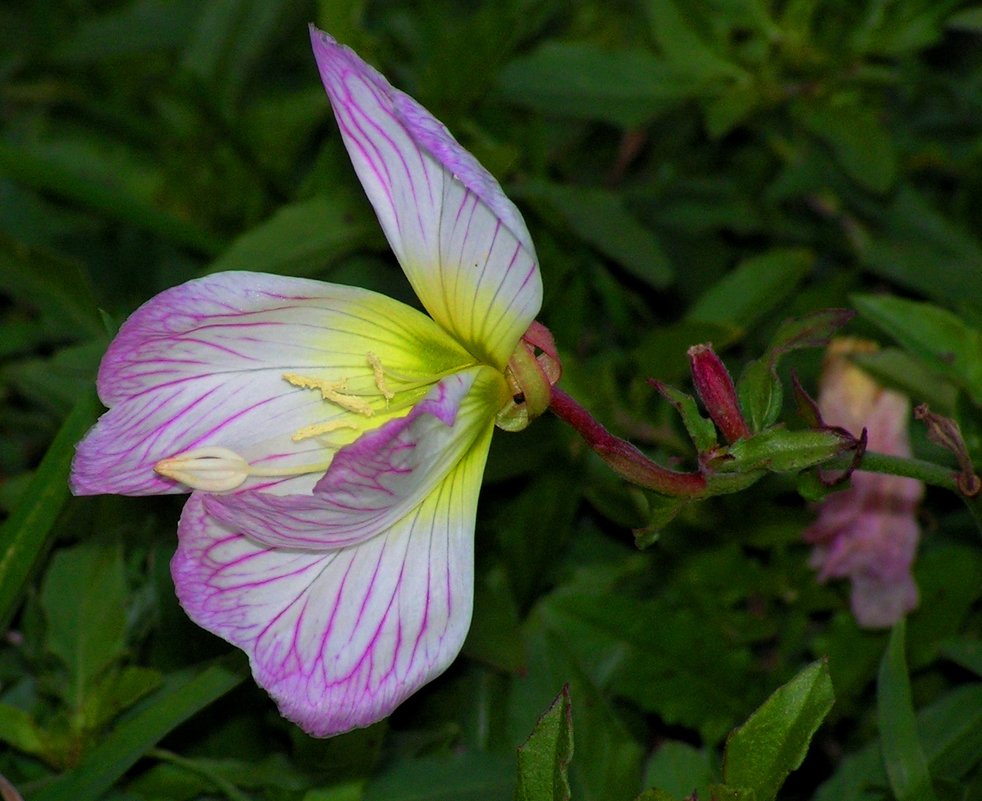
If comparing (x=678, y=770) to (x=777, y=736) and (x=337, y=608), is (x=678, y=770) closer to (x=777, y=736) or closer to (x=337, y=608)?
(x=777, y=736)

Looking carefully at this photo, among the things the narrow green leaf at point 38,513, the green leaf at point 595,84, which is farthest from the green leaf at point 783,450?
the green leaf at point 595,84

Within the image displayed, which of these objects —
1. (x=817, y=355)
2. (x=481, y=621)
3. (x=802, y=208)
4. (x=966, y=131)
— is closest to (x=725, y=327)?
(x=817, y=355)

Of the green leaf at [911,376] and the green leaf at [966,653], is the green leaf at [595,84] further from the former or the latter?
the green leaf at [966,653]

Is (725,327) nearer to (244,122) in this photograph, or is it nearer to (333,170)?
(333,170)

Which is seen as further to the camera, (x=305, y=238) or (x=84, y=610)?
(x=305, y=238)

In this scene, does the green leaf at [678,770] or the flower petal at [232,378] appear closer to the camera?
the flower petal at [232,378]

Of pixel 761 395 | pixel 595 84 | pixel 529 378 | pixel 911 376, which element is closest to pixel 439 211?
pixel 529 378
